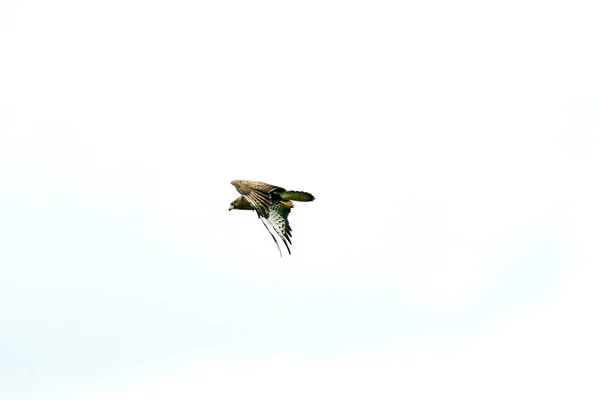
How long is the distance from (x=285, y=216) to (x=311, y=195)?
161 centimetres

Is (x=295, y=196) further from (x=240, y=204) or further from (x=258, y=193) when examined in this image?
(x=240, y=204)

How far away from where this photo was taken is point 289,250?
197ft

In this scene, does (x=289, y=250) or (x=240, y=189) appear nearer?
(x=289, y=250)

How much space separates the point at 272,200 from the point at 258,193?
0.51m

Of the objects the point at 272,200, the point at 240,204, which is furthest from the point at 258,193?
the point at 240,204

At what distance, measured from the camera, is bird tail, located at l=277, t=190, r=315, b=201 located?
6412 centimetres

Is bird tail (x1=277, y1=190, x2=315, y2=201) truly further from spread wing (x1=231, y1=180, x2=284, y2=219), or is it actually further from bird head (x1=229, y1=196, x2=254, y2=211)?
bird head (x1=229, y1=196, x2=254, y2=211)

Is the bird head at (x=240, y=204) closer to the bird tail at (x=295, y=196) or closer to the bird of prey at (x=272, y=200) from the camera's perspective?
the bird of prey at (x=272, y=200)

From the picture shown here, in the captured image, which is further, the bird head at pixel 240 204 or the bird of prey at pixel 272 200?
the bird head at pixel 240 204

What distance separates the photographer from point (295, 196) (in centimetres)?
6431

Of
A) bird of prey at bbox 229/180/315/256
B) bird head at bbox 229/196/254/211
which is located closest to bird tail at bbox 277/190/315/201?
bird of prey at bbox 229/180/315/256

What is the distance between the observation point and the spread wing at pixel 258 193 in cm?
6306

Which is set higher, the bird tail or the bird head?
the bird head

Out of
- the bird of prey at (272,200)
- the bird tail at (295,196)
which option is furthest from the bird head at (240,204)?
the bird tail at (295,196)
